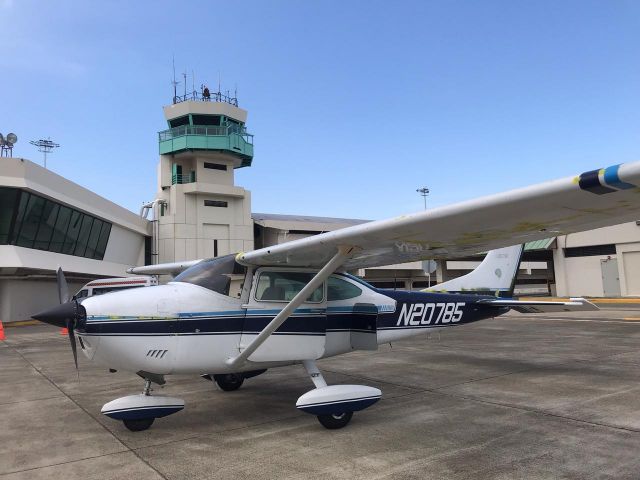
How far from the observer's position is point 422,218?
177 inches

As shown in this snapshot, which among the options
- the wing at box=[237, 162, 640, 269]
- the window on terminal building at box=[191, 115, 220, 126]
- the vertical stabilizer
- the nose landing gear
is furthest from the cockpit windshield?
the window on terminal building at box=[191, 115, 220, 126]

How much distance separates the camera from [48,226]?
2823 centimetres

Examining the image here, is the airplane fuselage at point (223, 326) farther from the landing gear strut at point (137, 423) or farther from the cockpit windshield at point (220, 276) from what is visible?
the landing gear strut at point (137, 423)

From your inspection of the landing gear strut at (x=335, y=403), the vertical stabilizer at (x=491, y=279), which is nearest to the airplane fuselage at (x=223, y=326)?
the landing gear strut at (x=335, y=403)

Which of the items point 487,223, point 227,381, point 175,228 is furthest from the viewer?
point 175,228

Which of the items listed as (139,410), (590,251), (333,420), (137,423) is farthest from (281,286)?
(590,251)

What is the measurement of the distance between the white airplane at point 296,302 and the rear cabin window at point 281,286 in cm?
1

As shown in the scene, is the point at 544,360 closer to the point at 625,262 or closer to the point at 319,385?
the point at 319,385

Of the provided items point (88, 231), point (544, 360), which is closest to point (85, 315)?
point (544, 360)

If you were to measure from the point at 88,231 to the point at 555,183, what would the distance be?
34.7 meters

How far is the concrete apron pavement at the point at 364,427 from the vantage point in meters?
4.08

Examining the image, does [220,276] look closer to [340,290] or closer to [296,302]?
[296,302]

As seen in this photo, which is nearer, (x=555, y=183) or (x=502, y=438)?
(x=555, y=183)

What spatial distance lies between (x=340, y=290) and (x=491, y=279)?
402 cm
